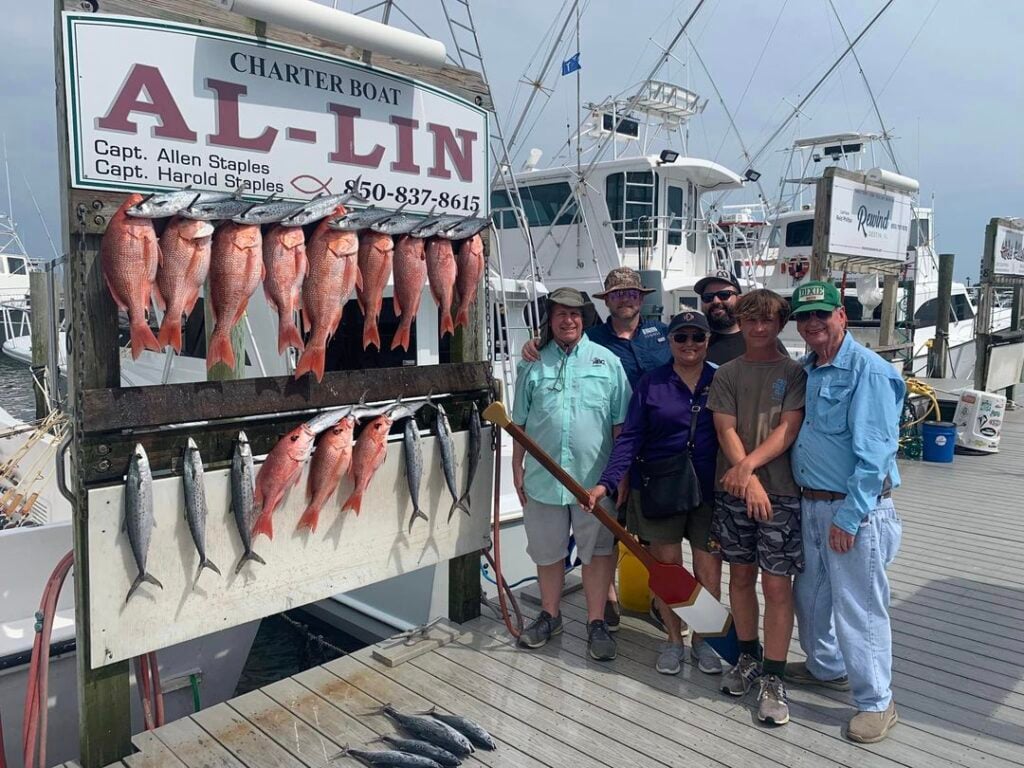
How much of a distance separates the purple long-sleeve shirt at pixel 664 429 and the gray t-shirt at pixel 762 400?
7.2 inches

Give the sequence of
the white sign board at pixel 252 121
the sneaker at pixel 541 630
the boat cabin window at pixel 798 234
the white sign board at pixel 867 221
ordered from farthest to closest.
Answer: the boat cabin window at pixel 798 234 < the white sign board at pixel 867 221 < the sneaker at pixel 541 630 < the white sign board at pixel 252 121

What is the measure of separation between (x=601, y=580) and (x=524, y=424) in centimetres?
81

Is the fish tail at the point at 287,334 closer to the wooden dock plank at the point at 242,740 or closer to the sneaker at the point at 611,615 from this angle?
the wooden dock plank at the point at 242,740

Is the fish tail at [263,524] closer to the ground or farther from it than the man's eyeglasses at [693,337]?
closer to the ground

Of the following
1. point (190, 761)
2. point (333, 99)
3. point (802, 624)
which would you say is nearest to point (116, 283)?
point (333, 99)

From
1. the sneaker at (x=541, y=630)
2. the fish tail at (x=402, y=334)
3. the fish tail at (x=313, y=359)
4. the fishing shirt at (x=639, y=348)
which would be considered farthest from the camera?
the fishing shirt at (x=639, y=348)

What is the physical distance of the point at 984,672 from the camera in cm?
346

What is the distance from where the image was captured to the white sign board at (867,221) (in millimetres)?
7141

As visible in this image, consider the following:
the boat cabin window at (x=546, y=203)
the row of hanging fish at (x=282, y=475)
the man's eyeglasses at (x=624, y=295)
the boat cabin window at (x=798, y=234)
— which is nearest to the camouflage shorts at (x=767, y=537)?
the man's eyeglasses at (x=624, y=295)

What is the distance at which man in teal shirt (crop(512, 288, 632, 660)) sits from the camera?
3426mm

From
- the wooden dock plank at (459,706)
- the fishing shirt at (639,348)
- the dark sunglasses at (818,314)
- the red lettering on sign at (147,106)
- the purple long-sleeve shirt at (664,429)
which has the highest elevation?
the red lettering on sign at (147,106)

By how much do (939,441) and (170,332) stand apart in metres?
8.38

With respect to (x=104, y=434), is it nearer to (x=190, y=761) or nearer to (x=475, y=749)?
(x=190, y=761)

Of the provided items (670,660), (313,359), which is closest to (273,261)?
(313,359)
